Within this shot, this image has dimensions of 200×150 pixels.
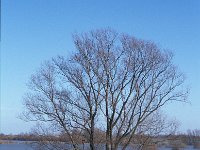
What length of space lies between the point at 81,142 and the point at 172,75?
5.47 m

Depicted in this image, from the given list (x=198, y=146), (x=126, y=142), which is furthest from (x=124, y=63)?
(x=198, y=146)

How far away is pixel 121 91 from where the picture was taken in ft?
61.2

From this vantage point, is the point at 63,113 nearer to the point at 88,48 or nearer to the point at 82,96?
the point at 82,96

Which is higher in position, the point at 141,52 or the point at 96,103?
the point at 141,52

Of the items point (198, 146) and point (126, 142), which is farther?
point (198, 146)

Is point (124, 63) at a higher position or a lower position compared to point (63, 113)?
higher

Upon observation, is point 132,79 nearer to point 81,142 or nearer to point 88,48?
point 88,48

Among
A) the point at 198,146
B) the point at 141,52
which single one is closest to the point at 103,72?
the point at 141,52

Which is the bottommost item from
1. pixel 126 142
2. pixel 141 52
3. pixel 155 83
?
pixel 126 142

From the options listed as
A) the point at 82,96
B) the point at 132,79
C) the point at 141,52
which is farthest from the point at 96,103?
the point at 141,52

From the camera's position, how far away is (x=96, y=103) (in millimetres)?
18609

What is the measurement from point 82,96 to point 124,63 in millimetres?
2520

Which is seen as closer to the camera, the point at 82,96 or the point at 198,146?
the point at 82,96

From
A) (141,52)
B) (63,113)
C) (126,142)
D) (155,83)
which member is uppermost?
(141,52)
